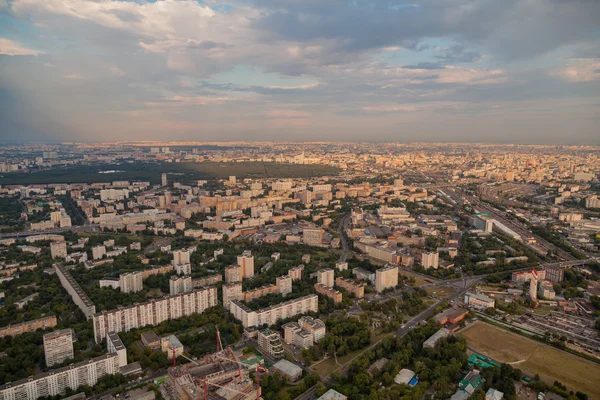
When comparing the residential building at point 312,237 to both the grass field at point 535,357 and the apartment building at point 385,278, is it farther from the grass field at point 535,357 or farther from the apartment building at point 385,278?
the grass field at point 535,357

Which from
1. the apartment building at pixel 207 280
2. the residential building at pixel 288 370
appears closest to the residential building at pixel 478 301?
the residential building at pixel 288 370

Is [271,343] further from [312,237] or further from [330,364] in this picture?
[312,237]

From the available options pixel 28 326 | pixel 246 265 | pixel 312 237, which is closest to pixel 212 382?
pixel 28 326

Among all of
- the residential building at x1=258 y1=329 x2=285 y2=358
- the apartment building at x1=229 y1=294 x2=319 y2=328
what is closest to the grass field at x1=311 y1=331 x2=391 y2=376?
the residential building at x1=258 y1=329 x2=285 y2=358

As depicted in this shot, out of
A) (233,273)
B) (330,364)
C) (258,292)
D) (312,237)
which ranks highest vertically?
(233,273)

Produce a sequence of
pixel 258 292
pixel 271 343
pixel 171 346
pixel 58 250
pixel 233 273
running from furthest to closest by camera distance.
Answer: pixel 58 250, pixel 233 273, pixel 258 292, pixel 271 343, pixel 171 346

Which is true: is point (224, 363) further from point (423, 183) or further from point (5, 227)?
point (423, 183)
